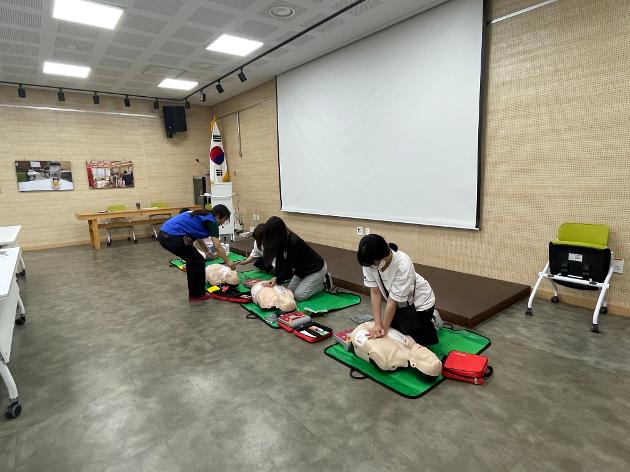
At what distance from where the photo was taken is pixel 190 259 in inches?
153

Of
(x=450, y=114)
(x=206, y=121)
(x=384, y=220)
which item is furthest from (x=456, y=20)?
(x=206, y=121)

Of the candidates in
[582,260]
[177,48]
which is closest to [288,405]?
[582,260]

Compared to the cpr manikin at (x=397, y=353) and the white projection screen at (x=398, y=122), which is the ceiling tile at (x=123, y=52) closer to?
the white projection screen at (x=398, y=122)

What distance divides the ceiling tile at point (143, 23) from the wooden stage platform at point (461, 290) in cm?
382

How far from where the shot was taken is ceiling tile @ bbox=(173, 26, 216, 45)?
4629mm

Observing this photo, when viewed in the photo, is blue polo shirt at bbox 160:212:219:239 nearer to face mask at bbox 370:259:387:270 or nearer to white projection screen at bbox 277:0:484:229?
face mask at bbox 370:259:387:270

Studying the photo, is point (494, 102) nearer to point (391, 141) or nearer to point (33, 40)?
point (391, 141)

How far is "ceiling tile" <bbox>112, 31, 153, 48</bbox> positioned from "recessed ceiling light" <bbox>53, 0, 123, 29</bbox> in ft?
0.92

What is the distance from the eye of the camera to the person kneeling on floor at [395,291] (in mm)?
2266

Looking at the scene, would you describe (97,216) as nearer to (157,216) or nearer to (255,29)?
(157,216)

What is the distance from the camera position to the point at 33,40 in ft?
15.4

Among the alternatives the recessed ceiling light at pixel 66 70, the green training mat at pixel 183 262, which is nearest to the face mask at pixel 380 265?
the green training mat at pixel 183 262

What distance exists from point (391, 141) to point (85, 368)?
13.9 feet

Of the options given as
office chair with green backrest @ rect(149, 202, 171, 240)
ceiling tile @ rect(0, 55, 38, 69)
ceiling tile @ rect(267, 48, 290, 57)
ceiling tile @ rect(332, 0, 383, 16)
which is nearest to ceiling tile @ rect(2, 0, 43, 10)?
ceiling tile @ rect(0, 55, 38, 69)
